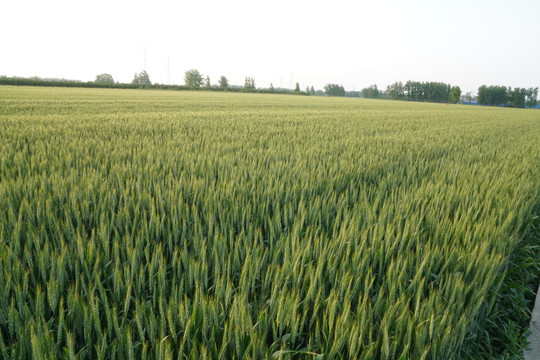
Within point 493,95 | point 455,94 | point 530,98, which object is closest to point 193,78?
point 455,94

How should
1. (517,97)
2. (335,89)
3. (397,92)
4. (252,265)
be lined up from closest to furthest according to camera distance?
(252,265)
(517,97)
(397,92)
(335,89)

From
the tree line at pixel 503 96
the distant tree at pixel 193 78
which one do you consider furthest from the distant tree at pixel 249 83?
the tree line at pixel 503 96

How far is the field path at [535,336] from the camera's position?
1.98 m

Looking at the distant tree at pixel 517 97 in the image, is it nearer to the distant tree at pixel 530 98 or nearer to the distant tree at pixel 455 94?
the distant tree at pixel 530 98

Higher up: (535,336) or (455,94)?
(455,94)

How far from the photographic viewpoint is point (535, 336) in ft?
7.04

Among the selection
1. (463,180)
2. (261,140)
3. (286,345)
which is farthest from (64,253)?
(261,140)

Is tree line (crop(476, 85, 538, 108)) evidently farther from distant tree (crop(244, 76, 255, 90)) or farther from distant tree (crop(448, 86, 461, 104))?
distant tree (crop(244, 76, 255, 90))

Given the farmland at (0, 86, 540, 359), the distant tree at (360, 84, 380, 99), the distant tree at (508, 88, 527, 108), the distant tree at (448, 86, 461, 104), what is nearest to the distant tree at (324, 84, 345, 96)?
the distant tree at (360, 84, 380, 99)

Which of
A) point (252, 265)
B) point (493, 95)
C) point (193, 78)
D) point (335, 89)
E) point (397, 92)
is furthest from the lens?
point (335, 89)

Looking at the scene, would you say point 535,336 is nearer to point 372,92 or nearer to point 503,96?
point 503,96

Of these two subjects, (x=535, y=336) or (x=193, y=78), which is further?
(x=193, y=78)

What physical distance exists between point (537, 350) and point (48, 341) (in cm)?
241

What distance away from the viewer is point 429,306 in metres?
1.30
